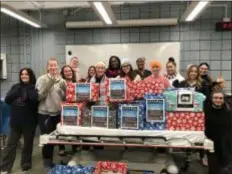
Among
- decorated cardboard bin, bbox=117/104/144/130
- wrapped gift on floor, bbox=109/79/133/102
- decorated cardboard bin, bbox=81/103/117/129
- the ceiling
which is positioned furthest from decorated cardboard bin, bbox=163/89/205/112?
the ceiling

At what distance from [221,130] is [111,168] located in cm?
145

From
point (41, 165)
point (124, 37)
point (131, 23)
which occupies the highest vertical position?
point (131, 23)

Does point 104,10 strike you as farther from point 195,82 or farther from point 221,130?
point 221,130

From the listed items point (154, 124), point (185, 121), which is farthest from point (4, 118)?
point (185, 121)

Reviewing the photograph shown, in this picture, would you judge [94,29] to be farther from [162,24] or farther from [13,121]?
[13,121]

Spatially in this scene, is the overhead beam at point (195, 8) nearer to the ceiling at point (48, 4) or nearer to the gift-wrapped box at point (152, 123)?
the ceiling at point (48, 4)

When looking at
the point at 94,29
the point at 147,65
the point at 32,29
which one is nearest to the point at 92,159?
the point at 147,65

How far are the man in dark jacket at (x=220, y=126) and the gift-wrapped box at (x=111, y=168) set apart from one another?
4.03 feet

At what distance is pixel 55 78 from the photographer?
12.3 ft

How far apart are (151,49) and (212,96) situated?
9.23 ft

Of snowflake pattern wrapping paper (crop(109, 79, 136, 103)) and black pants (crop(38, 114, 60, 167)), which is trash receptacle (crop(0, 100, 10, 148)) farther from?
snowflake pattern wrapping paper (crop(109, 79, 136, 103))

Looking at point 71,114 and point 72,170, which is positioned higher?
point 71,114

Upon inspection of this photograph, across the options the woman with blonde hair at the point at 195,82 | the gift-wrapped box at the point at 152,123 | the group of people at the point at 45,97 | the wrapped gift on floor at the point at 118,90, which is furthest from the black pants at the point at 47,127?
the woman with blonde hair at the point at 195,82

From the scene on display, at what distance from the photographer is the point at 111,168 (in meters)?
3.24
